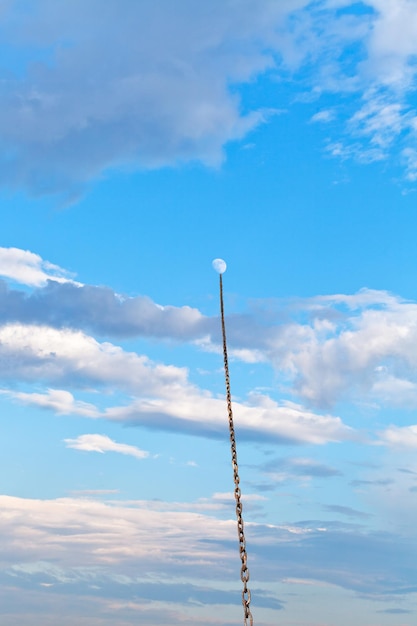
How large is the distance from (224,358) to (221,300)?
299 cm

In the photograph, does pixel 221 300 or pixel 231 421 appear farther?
pixel 221 300

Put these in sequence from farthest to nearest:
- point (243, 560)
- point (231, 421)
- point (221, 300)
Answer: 1. point (221, 300)
2. point (231, 421)
3. point (243, 560)

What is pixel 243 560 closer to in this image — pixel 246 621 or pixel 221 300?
pixel 246 621

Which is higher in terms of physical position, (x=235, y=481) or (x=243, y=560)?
(x=235, y=481)

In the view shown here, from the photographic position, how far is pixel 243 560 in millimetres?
27047

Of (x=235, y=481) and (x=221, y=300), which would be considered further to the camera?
(x=221, y=300)

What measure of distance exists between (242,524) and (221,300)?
10.1 metres

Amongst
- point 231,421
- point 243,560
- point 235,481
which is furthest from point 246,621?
point 231,421

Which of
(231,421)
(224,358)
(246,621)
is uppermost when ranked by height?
(224,358)

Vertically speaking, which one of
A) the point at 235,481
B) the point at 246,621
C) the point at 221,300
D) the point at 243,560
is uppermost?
the point at 221,300

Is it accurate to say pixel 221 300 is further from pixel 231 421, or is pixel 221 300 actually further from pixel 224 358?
pixel 231 421

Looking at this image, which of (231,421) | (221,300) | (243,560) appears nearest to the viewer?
(243,560)

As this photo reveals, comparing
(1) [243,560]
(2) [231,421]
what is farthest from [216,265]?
(1) [243,560]

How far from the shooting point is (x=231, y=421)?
2880 centimetres
